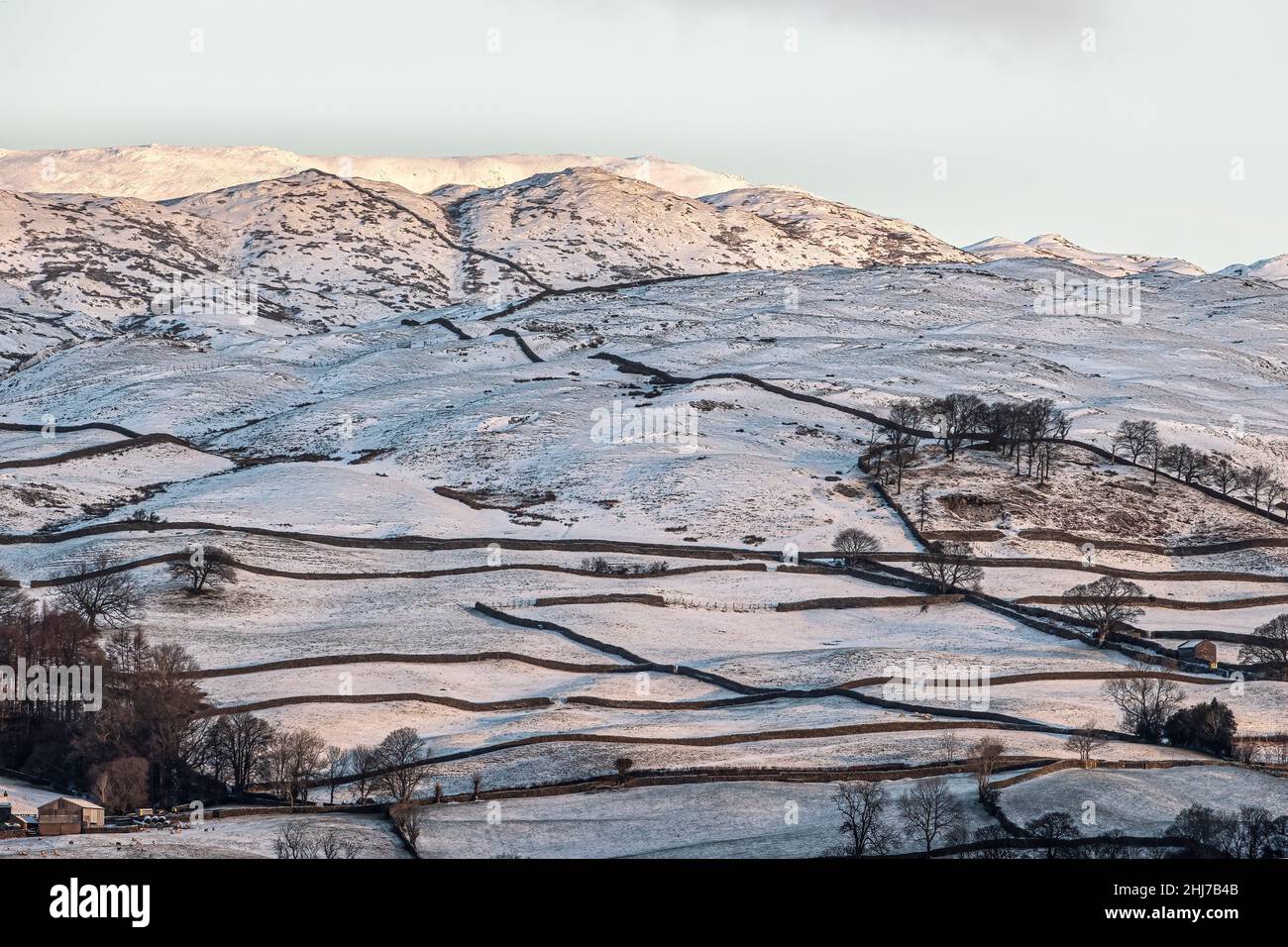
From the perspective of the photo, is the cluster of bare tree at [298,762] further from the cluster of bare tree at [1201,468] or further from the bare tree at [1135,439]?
the bare tree at [1135,439]

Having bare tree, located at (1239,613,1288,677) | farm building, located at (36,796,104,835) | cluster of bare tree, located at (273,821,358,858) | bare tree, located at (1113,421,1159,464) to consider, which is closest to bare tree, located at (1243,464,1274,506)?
bare tree, located at (1113,421,1159,464)

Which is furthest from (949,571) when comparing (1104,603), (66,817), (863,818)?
(66,817)

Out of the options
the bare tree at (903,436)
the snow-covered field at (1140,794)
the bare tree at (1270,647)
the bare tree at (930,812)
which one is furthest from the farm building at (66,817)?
the bare tree at (903,436)

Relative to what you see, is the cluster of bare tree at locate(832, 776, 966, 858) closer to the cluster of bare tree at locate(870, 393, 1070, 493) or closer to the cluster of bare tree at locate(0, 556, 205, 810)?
the cluster of bare tree at locate(0, 556, 205, 810)

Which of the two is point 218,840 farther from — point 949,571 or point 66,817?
point 949,571

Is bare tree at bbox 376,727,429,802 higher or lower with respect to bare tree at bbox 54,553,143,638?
lower
